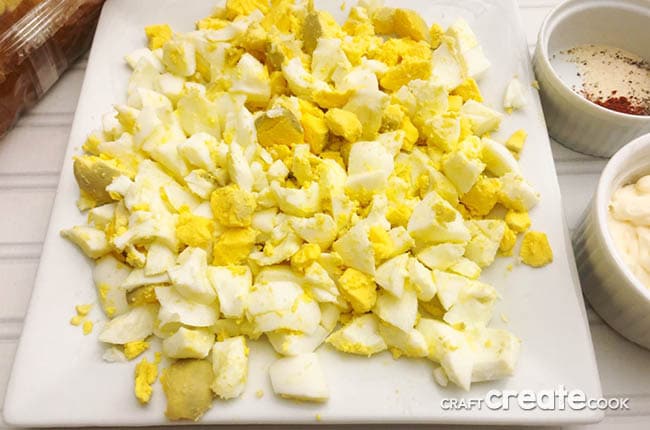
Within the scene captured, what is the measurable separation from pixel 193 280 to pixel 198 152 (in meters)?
0.22

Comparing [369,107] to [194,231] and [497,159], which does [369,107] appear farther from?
[194,231]

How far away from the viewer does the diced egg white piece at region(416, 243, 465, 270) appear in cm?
104

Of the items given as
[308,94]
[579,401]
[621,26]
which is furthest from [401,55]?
[579,401]

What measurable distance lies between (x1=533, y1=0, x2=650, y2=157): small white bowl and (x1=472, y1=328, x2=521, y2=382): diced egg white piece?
0.46 m

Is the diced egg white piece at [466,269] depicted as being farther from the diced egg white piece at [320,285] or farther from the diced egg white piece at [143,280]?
the diced egg white piece at [143,280]

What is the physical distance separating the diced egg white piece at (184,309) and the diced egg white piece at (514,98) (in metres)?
0.64

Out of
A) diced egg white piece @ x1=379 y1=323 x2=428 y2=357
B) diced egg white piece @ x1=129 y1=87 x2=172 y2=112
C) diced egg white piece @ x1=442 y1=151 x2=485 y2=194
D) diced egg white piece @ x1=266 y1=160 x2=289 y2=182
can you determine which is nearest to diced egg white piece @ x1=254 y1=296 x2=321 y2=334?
diced egg white piece @ x1=379 y1=323 x2=428 y2=357

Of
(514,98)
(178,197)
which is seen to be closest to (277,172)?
(178,197)

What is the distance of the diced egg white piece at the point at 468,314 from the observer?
3.36ft

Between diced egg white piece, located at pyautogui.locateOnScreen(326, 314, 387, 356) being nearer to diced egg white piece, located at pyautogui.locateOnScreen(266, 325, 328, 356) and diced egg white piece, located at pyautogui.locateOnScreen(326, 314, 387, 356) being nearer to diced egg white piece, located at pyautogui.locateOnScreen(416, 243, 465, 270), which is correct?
diced egg white piece, located at pyautogui.locateOnScreen(266, 325, 328, 356)

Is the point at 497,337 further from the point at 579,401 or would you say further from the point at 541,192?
the point at 541,192

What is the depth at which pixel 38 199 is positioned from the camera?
4.14ft

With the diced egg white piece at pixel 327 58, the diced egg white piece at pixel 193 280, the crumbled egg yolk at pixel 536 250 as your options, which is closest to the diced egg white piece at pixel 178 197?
the diced egg white piece at pixel 193 280

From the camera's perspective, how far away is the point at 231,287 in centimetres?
101
